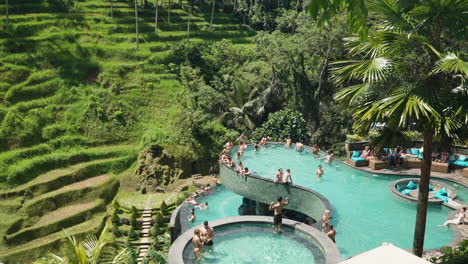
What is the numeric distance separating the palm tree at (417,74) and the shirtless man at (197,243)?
17.4 ft

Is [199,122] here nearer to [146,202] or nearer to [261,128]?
[261,128]

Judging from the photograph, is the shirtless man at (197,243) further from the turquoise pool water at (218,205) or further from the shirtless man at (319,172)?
the shirtless man at (319,172)

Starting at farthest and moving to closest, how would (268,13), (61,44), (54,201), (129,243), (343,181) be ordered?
(268,13) < (61,44) < (54,201) < (129,243) < (343,181)

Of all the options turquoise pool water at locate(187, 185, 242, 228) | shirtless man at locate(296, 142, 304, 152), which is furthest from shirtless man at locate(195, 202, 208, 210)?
shirtless man at locate(296, 142, 304, 152)

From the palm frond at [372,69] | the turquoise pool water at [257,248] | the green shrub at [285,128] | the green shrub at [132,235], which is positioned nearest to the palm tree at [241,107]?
the green shrub at [285,128]

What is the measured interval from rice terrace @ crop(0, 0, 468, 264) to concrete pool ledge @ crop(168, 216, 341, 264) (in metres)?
0.05

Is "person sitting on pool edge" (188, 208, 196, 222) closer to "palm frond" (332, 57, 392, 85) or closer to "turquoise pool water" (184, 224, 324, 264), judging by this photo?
"turquoise pool water" (184, 224, 324, 264)

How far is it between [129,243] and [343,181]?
451 inches

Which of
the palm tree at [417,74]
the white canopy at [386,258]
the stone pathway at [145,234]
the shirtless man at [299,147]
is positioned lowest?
the stone pathway at [145,234]

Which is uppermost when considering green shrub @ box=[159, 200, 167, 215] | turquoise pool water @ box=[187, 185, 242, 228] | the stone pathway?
turquoise pool water @ box=[187, 185, 242, 228]

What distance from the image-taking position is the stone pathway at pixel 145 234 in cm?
2200

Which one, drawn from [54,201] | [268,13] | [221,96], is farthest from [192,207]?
[268,13]

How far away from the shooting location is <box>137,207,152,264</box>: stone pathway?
2200cm

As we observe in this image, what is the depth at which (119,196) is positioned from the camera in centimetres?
2842
